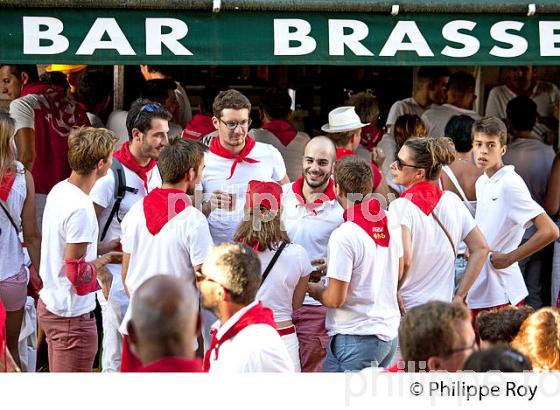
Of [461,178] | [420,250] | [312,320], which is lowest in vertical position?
[312,320]

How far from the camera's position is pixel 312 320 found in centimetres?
590

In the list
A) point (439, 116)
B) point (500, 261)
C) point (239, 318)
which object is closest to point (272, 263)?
point (239, 318)

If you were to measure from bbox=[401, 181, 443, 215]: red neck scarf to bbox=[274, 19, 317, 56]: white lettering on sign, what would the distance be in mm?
1031

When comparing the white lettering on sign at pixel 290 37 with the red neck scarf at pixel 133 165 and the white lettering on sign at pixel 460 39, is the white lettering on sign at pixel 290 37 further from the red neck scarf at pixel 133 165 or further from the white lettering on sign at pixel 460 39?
the red neck scarf at pixel 133 165

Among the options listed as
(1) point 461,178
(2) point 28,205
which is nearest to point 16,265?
(2) point 28,205

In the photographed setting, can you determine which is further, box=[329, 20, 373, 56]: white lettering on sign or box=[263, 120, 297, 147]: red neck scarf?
box=[263, 120, 297, 147]: red neck scarf

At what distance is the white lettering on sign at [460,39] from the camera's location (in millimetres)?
6105

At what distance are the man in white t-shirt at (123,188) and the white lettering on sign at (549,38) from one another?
88.8 inches

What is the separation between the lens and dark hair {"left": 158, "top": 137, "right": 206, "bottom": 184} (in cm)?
531

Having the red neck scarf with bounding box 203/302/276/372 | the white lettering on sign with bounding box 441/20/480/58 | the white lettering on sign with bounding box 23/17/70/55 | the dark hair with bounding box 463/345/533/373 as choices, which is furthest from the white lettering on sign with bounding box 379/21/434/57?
the dark hair with bounding box 463/345/533/373

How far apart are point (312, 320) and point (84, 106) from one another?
2756mm

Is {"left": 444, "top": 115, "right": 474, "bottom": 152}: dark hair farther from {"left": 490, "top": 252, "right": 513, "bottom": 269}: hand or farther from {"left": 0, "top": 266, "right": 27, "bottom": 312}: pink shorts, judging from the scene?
{"left": 0, "top": 266, "right": 27, "bottom": 312}: pink shorts

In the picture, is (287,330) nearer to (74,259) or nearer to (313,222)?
(313,222)

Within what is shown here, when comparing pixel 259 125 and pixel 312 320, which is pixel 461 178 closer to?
pixel 312 320
